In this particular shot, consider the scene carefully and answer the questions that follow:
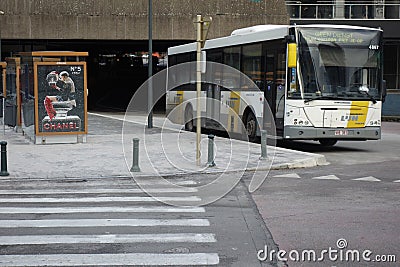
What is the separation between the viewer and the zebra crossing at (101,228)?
741cm

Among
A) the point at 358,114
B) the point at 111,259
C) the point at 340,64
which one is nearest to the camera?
the point at 111,259

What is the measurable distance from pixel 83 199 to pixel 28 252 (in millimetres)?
3707

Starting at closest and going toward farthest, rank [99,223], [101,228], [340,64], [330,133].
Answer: [101,228] → [99,223] → [340,64] → [330,133]

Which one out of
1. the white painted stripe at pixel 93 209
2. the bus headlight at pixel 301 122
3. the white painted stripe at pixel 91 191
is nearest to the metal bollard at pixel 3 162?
the white painted stripe at pixel 91 191

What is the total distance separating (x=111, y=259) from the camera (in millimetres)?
7336

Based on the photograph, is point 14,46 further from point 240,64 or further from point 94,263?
point 94,263

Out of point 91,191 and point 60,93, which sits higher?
point 60,93

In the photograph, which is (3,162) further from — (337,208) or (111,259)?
(111,259)

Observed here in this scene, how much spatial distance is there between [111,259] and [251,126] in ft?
43.3

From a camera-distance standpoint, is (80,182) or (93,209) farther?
(80,182)

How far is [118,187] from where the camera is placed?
504 inches

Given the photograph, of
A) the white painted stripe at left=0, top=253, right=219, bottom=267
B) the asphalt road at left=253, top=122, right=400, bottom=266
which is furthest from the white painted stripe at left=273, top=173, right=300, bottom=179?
the white painted stripe at left=0, top=253, right=219, bottom=267

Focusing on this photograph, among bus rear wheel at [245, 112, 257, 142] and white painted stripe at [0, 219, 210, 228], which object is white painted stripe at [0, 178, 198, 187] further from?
bus rear wheel at [245, 112, 257, 142]

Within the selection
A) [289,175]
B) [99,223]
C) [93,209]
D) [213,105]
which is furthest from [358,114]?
[99,223]
